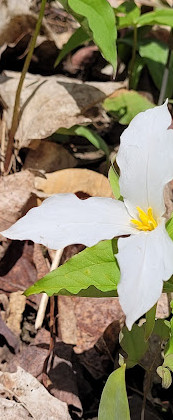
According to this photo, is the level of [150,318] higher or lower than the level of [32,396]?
higher

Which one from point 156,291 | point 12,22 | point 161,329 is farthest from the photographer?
point 12,22

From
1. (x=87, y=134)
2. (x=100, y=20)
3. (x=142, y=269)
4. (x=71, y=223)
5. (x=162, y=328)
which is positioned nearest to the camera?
(x=142, y=269)

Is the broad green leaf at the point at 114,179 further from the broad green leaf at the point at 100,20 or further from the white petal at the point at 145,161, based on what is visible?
the broad green leaf at the point at 100,20

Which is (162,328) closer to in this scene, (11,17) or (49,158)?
(49,158)

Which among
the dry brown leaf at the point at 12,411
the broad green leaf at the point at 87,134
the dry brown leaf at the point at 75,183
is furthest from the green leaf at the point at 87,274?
the broad green leaf at the point at 87,134

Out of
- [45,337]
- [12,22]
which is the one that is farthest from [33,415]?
[12,22]

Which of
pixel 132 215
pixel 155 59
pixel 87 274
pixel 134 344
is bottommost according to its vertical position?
pixel 134 344

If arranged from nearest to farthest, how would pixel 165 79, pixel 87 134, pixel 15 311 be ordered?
pixel 15 311
pixel 87 134
pixel 165 79

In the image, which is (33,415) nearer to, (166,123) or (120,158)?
(120,158)

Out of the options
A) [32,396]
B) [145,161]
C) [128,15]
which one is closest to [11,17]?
[128,15]
